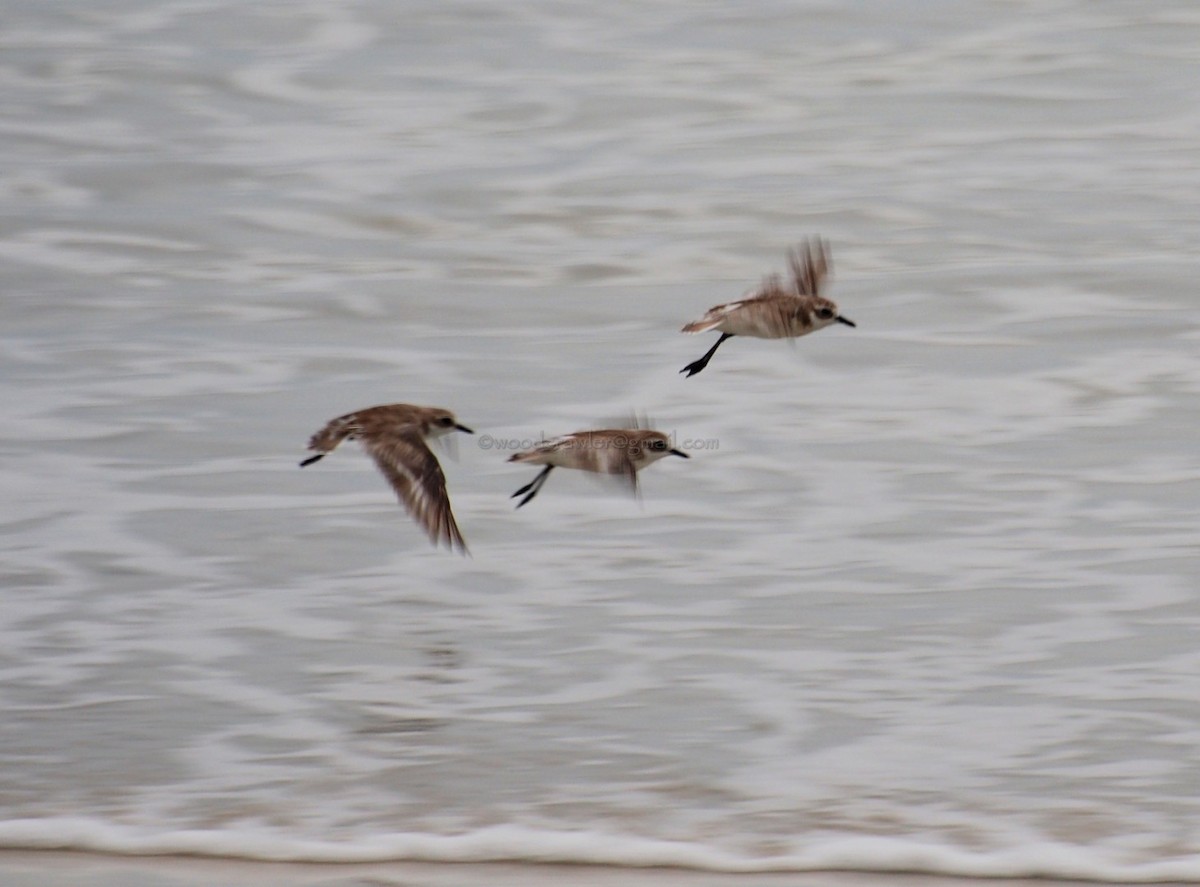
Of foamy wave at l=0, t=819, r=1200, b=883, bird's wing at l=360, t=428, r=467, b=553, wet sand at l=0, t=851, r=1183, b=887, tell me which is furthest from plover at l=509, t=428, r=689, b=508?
wet sand at l=0, t=851, r=1183, b=887

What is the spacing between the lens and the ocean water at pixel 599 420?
4832 millimetres

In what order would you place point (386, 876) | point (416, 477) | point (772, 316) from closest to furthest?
point (386, 876), point (416, 477), point (772, 316)

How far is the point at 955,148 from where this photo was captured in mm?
12000

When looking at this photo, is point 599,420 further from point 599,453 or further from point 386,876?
point 386,876

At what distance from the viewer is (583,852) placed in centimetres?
440

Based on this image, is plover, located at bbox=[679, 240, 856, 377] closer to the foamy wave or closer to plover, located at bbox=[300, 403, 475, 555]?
plover, located at bbox=[300, 403, 475, 555]

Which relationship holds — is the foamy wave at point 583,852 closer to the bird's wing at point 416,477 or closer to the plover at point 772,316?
the bird's wing at point 416,477

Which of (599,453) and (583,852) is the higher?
(599,453)

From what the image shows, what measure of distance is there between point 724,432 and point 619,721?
2848 millimetres

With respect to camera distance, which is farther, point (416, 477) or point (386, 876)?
point (416, 477)

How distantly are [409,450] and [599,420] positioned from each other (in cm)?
270

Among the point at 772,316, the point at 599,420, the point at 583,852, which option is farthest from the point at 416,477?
the point at 599,420

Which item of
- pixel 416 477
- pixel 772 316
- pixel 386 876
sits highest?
pixel 772 316

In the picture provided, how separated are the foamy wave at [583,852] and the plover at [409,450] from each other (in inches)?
35.5
